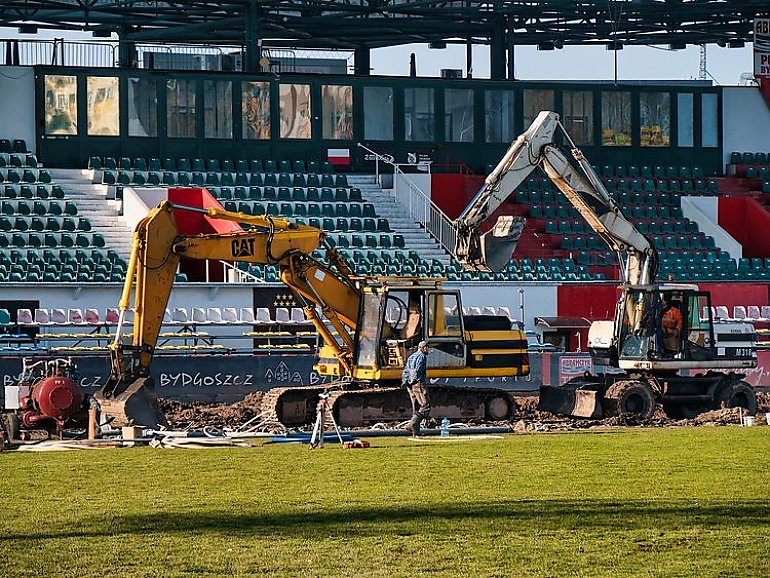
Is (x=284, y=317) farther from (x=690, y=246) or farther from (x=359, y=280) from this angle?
(x=690, y=246)

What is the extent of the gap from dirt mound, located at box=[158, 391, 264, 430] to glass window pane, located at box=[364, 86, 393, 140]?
83.3 feet

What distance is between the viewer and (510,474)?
19234 mm

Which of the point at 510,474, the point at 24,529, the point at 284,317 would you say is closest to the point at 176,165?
the point at 284,317

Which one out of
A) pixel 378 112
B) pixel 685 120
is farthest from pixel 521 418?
pixel 685 120

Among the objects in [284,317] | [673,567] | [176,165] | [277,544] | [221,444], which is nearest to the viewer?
[673,567]

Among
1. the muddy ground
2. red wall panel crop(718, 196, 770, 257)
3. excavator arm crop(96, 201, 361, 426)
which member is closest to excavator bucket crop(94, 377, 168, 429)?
excavator arm crop(96, 201, 361, 426)

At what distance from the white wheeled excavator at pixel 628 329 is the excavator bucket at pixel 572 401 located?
2 centimetres

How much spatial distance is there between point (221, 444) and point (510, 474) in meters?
6.22

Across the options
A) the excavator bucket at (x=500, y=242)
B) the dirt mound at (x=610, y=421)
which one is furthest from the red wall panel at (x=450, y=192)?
the excavator bucket at (x=500, y=242)

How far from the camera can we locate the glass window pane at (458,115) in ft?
193

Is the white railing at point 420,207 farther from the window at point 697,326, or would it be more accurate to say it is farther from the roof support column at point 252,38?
the window at point 697,326

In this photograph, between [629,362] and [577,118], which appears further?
[577,118]

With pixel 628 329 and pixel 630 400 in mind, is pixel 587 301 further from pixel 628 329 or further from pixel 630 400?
pixel 630 400

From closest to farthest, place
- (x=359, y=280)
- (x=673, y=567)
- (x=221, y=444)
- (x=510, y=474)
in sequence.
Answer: (x=673, y=567) < (x=510, y=474) < (x=221, y=444) < (x=359, y=280)
